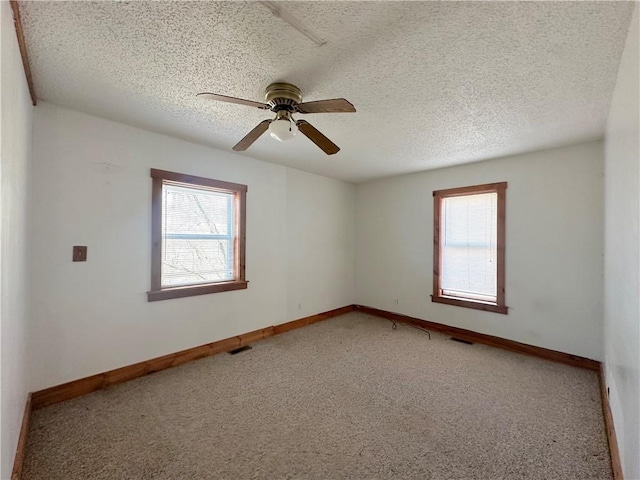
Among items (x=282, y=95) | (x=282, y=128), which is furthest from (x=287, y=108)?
(x=282, y=128)

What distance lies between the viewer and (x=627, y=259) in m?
1.48

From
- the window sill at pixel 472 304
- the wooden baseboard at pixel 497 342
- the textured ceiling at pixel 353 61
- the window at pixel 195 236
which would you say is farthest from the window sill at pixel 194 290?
the window sill at pixel 472 304

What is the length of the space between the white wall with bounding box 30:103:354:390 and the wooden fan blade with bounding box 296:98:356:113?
1.91 metres

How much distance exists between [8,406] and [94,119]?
226 cm

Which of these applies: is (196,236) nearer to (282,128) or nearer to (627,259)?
(282,128)

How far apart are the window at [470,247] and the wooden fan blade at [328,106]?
2852 mm

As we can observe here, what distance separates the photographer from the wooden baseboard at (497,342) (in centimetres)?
298

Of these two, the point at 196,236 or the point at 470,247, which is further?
the point at 470,247

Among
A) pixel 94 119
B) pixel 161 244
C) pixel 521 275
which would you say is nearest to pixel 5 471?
pixel 161 244

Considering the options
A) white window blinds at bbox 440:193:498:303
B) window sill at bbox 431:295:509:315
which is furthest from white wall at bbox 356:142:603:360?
white window blinds at bbox 440:193:498:303

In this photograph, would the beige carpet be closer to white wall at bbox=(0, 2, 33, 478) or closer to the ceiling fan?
white wall at bbox=(0, 2, 33, 478)

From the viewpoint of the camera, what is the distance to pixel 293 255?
4.28 meters

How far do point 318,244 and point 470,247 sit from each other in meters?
2.26

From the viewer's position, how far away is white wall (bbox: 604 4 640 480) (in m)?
1.26
